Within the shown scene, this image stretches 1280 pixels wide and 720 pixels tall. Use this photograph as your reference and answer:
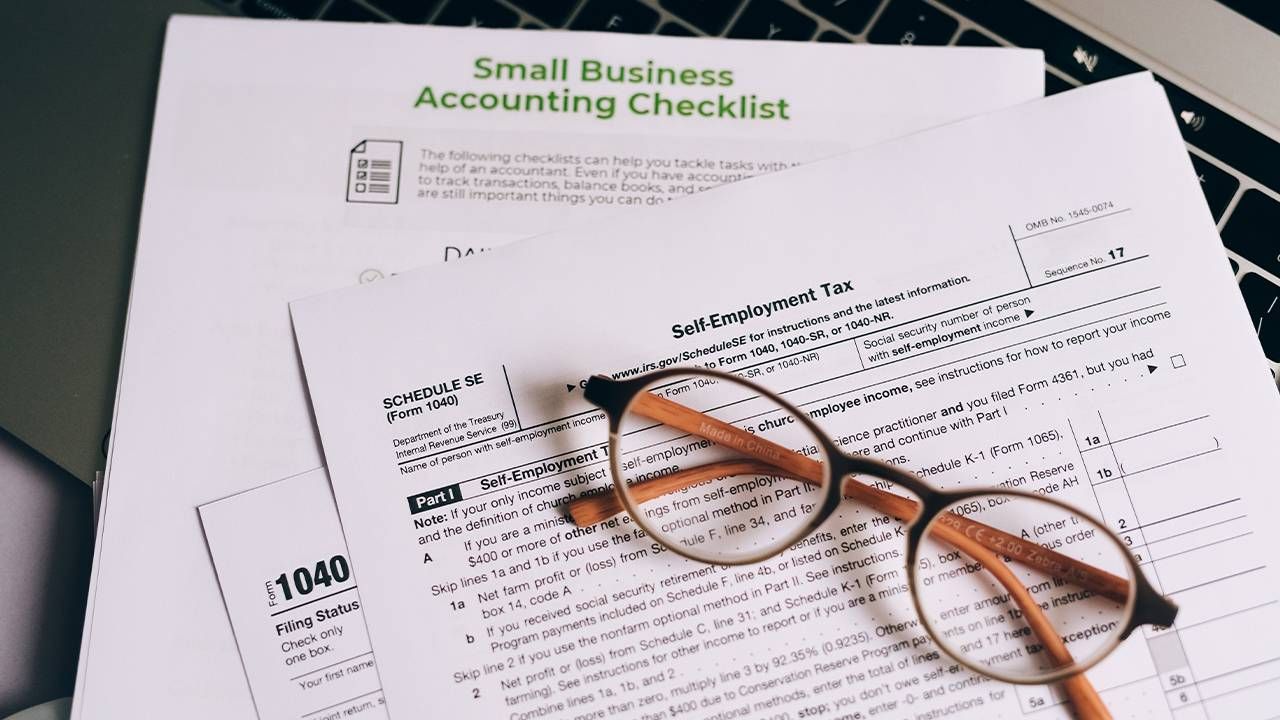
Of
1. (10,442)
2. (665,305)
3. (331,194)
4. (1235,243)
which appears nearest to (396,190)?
(331,194)

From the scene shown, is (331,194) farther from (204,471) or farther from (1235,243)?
(1235,243)

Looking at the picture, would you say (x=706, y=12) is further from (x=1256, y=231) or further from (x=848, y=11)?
(x=1256, y=231)

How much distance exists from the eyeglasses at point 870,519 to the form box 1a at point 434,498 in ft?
0.23

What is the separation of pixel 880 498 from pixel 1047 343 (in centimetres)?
13

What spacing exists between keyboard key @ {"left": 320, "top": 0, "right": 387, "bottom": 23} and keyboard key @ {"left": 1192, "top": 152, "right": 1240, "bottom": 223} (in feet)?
1.69

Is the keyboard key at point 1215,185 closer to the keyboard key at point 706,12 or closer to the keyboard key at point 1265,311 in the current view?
the keyboard key at point 1265,311

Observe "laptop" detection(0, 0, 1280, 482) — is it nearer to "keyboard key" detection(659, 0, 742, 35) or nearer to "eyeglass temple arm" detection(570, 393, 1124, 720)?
"keyboard key" detection(659, 0, 742, 35)

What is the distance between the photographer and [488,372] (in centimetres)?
51

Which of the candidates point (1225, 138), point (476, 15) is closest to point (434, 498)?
point (476, 15)

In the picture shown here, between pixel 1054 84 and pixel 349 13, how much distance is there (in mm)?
447

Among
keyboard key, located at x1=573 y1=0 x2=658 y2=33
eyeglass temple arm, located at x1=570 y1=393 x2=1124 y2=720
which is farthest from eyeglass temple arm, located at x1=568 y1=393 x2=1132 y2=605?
keyboard key, located at x1=573 y1=0 x2=658 y2=33

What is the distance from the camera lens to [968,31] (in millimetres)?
541

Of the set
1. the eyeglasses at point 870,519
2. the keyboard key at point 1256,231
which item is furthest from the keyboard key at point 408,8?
the keyboard key at point 1256,231

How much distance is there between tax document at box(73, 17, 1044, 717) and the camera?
0.51 metres
